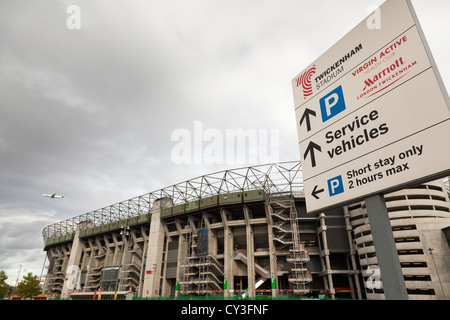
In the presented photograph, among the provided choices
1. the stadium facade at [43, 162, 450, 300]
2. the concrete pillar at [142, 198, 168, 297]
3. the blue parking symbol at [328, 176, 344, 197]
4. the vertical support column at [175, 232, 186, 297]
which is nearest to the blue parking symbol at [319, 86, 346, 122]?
the blue parking symbol at [328, 176, 344, 197]

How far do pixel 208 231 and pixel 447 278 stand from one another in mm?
46902

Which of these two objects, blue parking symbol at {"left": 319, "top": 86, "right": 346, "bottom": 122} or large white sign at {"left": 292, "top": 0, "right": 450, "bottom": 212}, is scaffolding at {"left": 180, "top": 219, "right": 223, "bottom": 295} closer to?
large white sign at {"left": 292, "top": 0, "right": 450, "bottom": 212}

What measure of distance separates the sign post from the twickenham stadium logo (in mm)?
230

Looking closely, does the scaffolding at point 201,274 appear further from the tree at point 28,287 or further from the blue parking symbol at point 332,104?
the tree at point 28,287

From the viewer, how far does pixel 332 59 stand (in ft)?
38.1

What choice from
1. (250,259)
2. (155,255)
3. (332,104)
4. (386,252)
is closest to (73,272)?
(155,255)

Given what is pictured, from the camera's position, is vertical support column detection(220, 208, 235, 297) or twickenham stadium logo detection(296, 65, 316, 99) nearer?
twickenham stadium logo detection(296, 65, 316, 99)

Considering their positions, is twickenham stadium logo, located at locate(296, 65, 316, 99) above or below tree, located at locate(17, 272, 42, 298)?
above

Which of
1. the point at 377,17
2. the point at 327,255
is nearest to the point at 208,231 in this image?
the point at 327,255

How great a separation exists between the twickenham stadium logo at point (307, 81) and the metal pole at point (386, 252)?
6113 millimetres

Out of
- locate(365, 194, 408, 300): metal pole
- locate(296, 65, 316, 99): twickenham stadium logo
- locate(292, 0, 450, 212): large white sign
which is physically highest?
locate(296, 65, 316, 99): twickenham stadium logo

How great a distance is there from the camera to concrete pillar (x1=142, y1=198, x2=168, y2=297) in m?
62.5

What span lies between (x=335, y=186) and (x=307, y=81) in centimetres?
Result: 578
